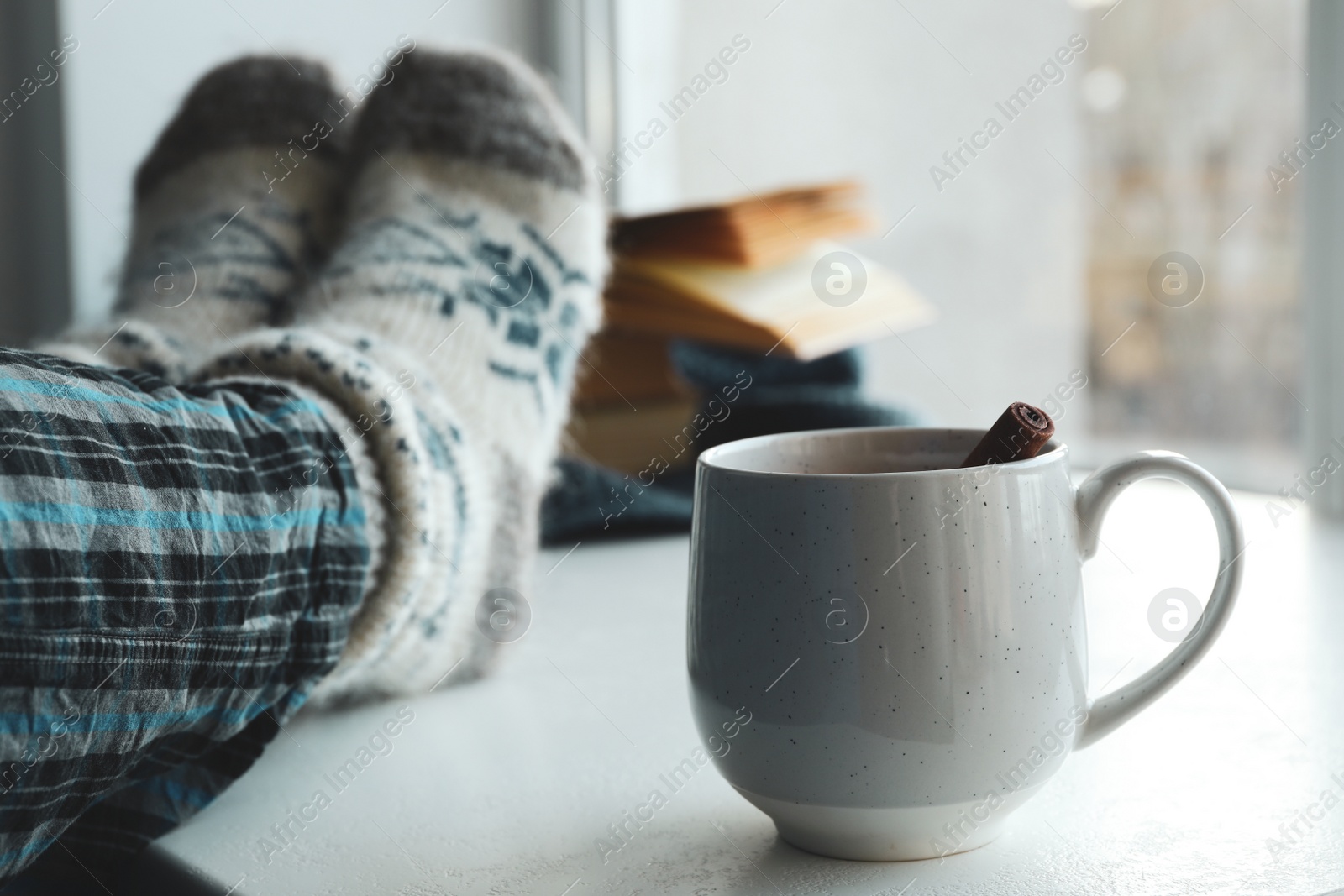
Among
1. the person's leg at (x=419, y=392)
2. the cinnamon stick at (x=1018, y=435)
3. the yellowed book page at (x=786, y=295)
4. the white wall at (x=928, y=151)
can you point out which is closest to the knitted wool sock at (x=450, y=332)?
the person's leg at (x=419, y=392)

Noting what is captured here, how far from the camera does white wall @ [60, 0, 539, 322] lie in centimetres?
91

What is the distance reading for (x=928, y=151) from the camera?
123 centimetres

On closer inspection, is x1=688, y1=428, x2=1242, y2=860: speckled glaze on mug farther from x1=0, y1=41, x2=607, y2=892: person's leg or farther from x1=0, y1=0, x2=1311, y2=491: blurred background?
x1=0, y1=0, x2=1311, y2=491: blurred background

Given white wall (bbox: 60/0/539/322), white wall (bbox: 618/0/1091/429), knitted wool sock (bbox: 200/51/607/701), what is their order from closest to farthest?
knitted wool sock (bbox: 200/51/607/701) → white wall (bbox: 60/0/539/322) → white wall (bbox: 618/0/1091/429)

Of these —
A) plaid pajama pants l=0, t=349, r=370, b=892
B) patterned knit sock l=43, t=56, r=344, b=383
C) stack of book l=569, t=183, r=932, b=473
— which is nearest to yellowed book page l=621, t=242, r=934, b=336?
stack of book l=569, t=183, r=932, b=473

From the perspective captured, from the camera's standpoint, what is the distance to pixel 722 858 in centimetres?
34

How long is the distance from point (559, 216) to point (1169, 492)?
0.46m

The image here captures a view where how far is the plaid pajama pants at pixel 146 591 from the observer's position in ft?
1.04

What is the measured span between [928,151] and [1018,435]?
98 centimetres

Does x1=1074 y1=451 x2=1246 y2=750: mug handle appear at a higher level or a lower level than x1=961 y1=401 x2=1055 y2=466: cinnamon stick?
lower

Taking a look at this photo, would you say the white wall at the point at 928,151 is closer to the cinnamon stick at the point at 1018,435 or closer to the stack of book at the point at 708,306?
the stack of book at the point at 708,306

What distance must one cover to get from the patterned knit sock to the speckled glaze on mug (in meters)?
A: 0.51

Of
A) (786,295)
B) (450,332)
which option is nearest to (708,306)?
(786,295)

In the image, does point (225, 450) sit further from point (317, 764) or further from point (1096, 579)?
point (1096, 579)
